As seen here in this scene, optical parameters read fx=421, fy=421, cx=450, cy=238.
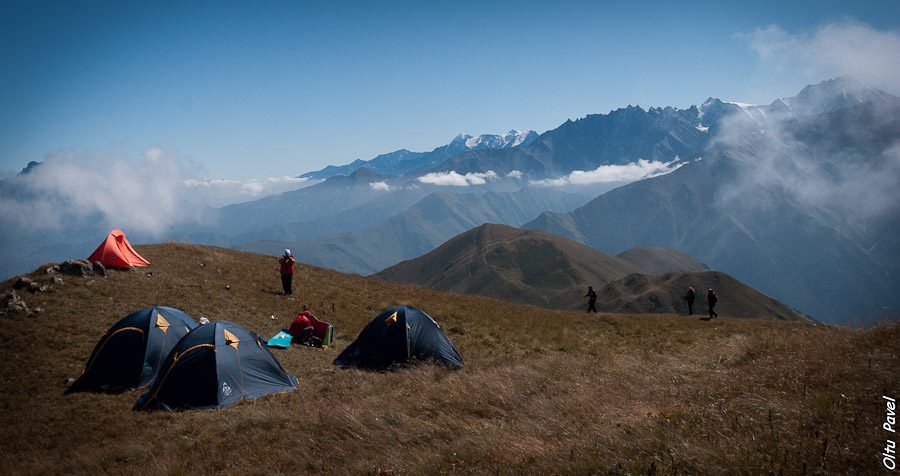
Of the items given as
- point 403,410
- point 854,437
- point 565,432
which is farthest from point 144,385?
point 854,437

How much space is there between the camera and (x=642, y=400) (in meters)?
8.62

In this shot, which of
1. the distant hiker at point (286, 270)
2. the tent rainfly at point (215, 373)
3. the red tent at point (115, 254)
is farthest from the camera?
the distant hiker at point (286, 270)

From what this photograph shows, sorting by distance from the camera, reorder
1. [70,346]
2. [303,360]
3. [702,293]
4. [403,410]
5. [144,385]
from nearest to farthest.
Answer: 1. [403,410]
2. [144,385]
3. [70,346]
4. [303,360]
5. [702,293]

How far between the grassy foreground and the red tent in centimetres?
378

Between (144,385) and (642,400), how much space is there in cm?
1517

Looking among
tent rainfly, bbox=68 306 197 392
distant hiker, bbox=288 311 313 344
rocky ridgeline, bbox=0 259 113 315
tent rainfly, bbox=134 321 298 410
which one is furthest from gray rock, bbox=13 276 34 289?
distant hiker, bbox=288 311 313 344

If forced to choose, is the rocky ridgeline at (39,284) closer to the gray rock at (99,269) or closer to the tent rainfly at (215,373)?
the gray rock at (99,269)

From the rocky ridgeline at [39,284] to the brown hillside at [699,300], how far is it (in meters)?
171

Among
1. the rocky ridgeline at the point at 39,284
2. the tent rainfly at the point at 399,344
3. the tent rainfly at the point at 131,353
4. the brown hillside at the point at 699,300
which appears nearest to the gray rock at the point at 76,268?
the rocky ridgeline at the point at 39,284

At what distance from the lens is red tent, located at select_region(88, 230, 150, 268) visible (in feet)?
75.0

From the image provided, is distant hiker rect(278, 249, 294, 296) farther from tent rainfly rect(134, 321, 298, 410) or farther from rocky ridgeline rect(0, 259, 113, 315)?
tent rainfly rect(134, 321, 298, 410)

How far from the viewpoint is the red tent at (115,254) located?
22859mm

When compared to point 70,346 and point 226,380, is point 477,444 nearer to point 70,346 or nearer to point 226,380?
point 226,380

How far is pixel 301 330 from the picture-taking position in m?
19.1
